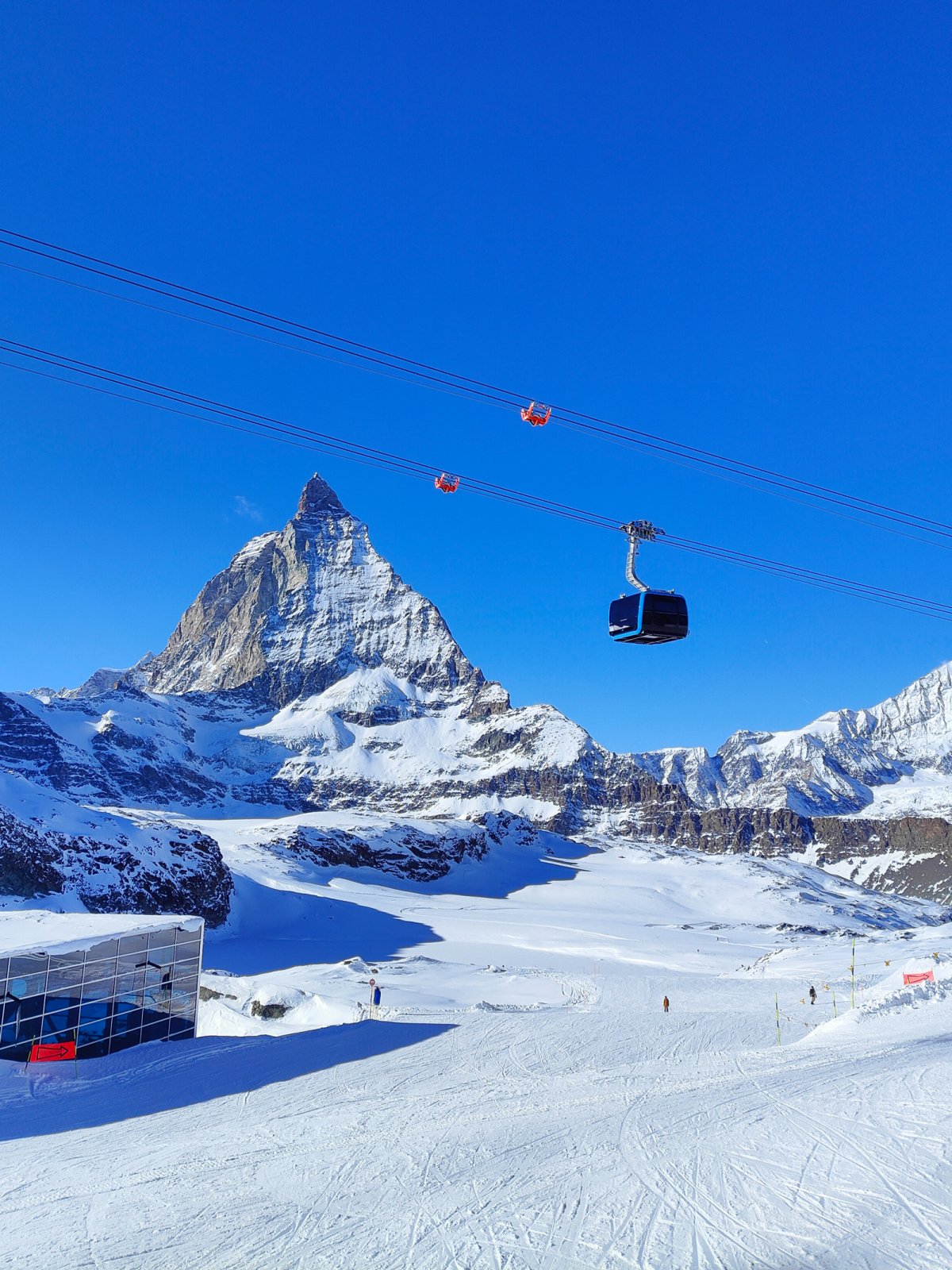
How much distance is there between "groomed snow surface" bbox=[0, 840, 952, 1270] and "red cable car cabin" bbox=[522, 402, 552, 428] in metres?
11.5

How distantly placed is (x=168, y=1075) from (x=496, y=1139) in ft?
34.6

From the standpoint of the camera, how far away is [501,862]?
184m

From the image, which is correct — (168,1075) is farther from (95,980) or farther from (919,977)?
(919,977)

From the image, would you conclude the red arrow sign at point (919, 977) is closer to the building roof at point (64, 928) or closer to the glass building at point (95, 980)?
the glass building at point (95, 980)

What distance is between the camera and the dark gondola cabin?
15547mm

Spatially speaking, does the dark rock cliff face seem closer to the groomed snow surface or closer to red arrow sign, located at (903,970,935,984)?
the groomed snow surface

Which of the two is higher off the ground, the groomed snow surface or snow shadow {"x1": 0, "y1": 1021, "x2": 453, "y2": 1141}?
the groomed snow surface

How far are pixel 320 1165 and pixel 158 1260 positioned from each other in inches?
147

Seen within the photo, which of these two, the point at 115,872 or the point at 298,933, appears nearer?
the point at 115,872

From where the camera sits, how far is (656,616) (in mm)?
15570

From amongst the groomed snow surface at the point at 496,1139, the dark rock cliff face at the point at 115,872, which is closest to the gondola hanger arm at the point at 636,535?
the groomed snow surface at the point at 496,1139

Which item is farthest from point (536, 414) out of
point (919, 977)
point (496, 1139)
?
point (919, 977)

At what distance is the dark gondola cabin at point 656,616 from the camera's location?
15547 mm

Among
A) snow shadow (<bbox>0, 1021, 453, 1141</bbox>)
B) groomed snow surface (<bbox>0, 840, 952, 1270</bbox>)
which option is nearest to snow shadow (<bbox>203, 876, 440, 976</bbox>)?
groomed snow surface (<bbox>0, 840, 952, 1270</bbox>)
